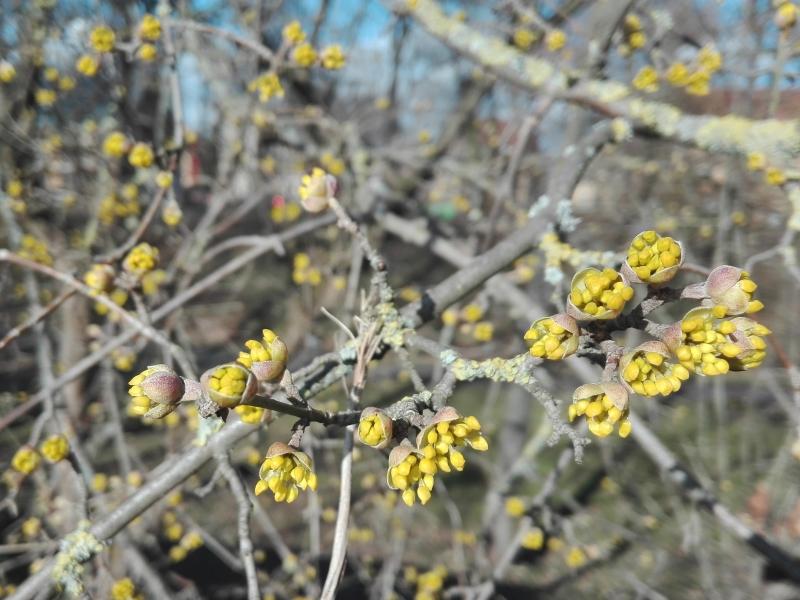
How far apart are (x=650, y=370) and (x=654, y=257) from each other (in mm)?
158

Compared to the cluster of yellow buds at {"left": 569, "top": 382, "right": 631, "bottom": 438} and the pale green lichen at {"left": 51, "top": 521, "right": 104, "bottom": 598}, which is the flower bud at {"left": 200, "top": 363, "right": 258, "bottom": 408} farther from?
the pale green lichen at {"left": 51, "top": 521, "right": 104, "bottom": 598}

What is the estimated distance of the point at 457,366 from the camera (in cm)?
94

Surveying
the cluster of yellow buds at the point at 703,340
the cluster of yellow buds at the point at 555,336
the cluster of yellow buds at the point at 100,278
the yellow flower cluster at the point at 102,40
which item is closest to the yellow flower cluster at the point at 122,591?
the cluster of yellow buds at the point at 100,278

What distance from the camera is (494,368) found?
2.95 ft

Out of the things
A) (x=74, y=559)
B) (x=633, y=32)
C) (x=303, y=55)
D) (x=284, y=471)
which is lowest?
(x=74, y=559)

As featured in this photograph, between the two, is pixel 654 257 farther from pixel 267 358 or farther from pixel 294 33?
pixel 294 33

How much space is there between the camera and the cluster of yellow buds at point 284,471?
772 mm

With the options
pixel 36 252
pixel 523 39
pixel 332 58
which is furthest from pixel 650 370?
pixel 36 252

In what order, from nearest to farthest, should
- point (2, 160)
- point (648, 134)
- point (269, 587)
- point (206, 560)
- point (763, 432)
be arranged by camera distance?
point (648, 134) < point (269, 587) < point (2, 160) < point (206, 560) < point (763, 432)

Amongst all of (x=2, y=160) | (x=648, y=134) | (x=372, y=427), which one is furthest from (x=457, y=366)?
(x=2, y=160)

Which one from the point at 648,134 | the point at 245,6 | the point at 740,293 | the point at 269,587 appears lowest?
the point at 269,587

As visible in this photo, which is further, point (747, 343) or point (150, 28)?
A: point (150, 28)

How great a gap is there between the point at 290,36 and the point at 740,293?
159 centimetres

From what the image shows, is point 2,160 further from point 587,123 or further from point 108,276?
point 587,123
